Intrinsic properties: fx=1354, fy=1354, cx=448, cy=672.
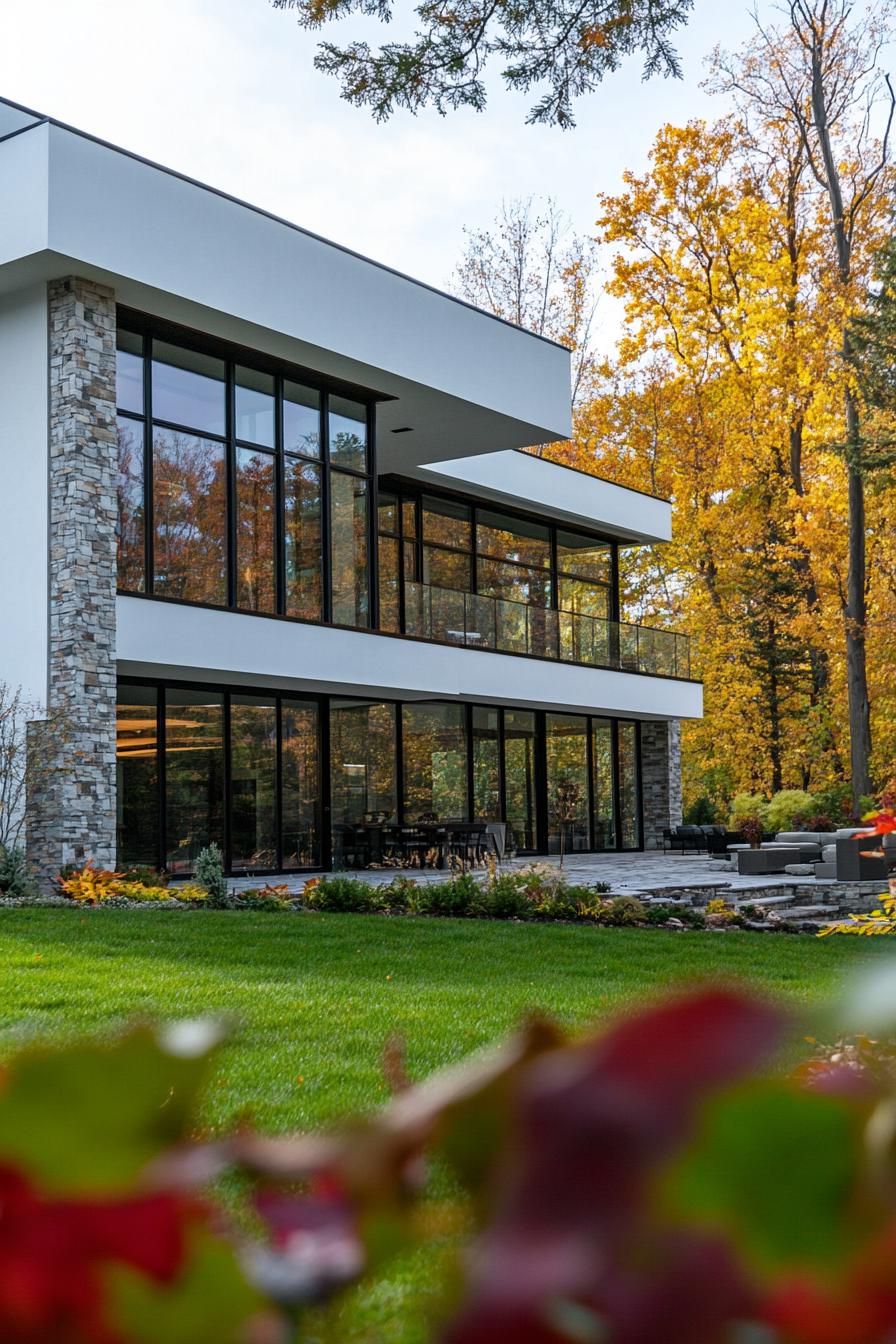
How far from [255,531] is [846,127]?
62.7ft

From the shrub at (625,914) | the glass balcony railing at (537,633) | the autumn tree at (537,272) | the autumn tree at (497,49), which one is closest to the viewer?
the autumn tree at (497,49)

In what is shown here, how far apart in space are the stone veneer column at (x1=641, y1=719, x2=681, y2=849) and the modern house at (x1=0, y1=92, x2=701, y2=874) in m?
2.99

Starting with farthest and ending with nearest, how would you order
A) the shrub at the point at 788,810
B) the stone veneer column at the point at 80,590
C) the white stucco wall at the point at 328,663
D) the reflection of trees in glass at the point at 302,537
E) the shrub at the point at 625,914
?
the shrub at the point at 788,810
the reflection of trees in glass at the point at 302,537
the white stucco wall at the point at 328,663
the stone veneer column at the point at 80,590
the shrub at the point at 625,914

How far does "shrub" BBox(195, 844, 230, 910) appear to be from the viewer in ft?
44.9

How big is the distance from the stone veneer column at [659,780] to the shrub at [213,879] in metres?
14.8

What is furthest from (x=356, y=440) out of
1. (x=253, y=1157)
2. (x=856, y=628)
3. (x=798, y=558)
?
(x=253, y=1157)

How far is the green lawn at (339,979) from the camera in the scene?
5222 millimetres

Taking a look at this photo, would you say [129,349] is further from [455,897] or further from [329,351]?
[455,897]

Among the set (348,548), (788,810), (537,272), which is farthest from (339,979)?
(537,272)

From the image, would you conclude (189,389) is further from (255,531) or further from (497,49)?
(497,49)

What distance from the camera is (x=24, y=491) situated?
15375mm

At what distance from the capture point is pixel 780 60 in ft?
97.4

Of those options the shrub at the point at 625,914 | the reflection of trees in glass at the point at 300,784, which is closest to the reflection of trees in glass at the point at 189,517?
the reflection of trees in glass at the point at 300,784

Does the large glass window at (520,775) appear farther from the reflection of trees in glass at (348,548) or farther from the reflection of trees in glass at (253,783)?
the reflection of trees in glass at (253,783)
